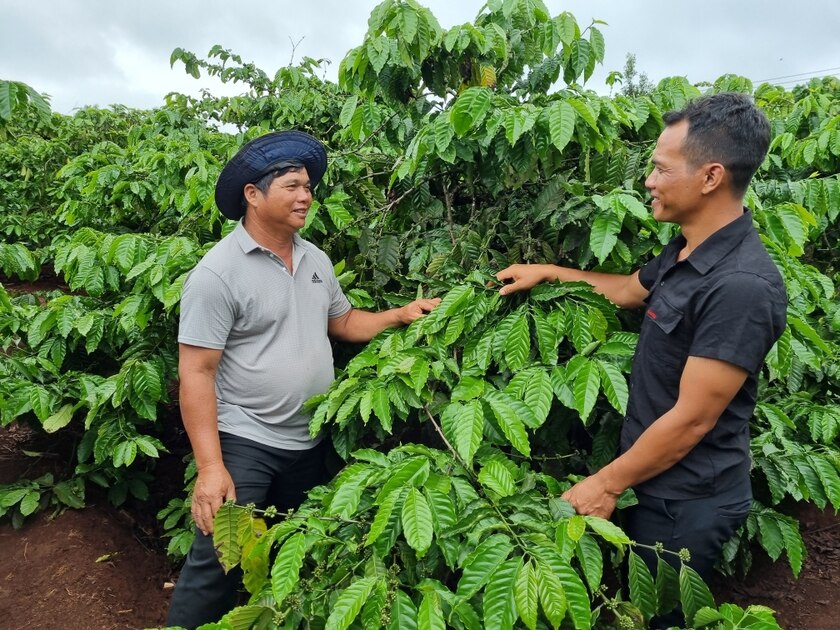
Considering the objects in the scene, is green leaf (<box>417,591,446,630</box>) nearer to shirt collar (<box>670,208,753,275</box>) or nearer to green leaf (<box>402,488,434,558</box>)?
green leaf (<box>402,488,434,558</box>)

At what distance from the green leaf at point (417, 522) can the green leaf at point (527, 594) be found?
21cm

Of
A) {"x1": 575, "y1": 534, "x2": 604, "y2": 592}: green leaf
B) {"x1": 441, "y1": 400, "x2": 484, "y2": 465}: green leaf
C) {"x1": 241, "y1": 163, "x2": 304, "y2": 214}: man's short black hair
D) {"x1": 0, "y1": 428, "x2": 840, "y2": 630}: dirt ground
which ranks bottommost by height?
{"x1": 0, "y1": 428, "x2": 840, "y2": 630}: dirt ground

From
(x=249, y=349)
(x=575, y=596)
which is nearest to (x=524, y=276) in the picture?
(x=249, y=349)

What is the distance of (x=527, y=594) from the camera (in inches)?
51.1

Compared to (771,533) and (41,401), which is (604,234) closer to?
(771,533)

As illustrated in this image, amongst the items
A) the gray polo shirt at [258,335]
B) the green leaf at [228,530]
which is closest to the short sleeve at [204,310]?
the gray polo shirt at [258,335]

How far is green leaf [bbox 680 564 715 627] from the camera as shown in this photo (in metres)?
1.58

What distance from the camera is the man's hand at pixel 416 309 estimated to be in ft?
7.50

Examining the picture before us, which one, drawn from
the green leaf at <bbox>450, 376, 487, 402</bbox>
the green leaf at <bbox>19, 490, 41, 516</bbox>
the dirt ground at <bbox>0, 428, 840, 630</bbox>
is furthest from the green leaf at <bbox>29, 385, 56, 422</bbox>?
the green leaf at <bbox>450, 376, 487, 402</bbox>

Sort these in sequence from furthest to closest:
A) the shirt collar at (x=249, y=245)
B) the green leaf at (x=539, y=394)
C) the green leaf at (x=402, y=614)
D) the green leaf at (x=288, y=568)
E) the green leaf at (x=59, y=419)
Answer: the green leaf at (x=59, y=419) < the shirt collar at (x=249, y=245) < the green leaf at (x=539, y=394) < the green leaf at (x=288, y=568) < the green leaf at (x=402, y=614)

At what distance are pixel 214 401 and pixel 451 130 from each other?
1.19 meters

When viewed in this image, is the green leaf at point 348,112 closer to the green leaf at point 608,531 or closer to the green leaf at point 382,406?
the green leaf at point 382,406

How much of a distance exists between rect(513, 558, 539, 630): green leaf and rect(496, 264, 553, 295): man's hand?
984 millimetres

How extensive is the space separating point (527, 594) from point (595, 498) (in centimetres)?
51
